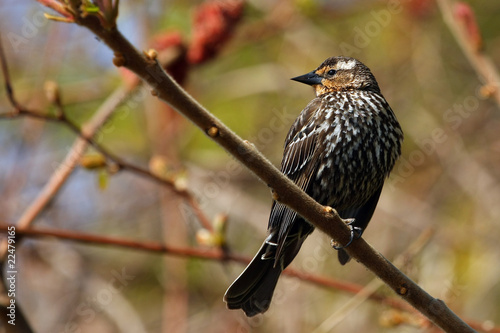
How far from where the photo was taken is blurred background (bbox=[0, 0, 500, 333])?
463cm

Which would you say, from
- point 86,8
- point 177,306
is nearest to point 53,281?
point 177,306

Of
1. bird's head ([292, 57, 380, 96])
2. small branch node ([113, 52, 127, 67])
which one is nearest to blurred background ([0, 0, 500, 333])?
bird's head ([292, 57, 380, 96])

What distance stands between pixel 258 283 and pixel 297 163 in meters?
0.62

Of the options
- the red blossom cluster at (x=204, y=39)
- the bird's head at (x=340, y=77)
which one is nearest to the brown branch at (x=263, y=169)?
the bird's head at (x=340, y=77)

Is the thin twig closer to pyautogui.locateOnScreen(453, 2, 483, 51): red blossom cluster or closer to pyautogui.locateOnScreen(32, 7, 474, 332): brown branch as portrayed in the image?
pyautogui.locateOnScreen(32, 7, 474, 332): brown branch

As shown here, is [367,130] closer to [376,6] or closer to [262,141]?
[262,141]

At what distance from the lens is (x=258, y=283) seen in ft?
9.59

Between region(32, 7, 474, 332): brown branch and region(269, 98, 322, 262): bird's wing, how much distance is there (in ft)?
2.11

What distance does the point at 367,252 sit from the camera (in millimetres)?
2307

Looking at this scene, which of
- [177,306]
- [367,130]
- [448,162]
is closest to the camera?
[367,130]

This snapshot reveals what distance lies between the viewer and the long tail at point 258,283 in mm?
2836

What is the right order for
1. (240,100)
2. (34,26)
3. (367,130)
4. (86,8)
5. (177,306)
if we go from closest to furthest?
(86,8), (367,130), (177,306), (34,26), (240,100)

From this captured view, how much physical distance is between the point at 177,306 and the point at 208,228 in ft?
4.14

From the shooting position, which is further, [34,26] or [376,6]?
[376,6]
